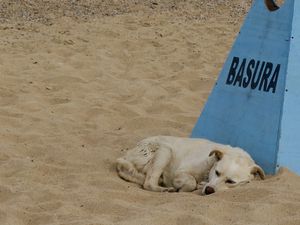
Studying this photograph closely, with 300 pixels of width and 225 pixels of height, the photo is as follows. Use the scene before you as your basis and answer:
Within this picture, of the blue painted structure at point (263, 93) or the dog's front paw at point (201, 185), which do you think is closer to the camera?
the dog's front paw at point (201, 185)

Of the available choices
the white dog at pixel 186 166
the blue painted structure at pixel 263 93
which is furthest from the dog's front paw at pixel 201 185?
the blue painted structure at pixel 263 93

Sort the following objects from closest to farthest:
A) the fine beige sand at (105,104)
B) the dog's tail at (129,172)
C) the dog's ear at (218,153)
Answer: the fine beige sand at (105,104) < the dog's ear at (218,153) < the dog's tail at (129,172)

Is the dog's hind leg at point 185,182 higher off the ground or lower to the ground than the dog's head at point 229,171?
lower

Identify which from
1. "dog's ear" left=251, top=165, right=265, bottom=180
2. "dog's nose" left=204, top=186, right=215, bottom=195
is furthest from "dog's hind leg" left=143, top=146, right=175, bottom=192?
"dog's ear" left=251, top=165, right=265, bottom=180

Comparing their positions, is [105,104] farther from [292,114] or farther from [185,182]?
[292,114]

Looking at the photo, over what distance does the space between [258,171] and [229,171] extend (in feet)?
0.81

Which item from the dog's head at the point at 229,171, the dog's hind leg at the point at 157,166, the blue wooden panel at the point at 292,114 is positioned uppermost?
the blue wooden panel at the point at 292,114

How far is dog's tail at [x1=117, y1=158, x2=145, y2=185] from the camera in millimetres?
6121

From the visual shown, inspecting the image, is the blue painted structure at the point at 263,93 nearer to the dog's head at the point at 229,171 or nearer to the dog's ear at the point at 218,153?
the dog's head at the point at 229,171

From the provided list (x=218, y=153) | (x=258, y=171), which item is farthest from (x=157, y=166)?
(x=258, y=171)

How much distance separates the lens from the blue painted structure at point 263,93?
607 centimetres

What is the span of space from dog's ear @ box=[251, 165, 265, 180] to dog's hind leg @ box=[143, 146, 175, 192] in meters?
0.64

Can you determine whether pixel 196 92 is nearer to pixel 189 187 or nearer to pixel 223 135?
pixel 223 135

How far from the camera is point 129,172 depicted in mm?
6188
